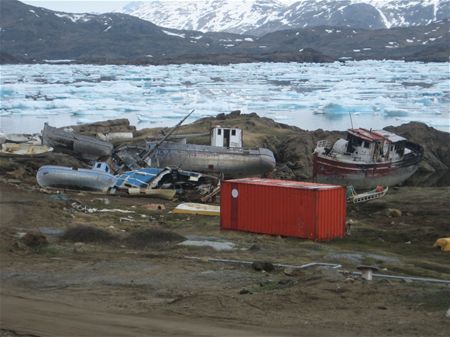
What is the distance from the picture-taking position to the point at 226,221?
54.1 ft

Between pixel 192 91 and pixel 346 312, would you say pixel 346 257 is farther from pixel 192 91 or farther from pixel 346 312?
pixel 192 91

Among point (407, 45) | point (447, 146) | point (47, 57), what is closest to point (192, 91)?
point (447, 146)

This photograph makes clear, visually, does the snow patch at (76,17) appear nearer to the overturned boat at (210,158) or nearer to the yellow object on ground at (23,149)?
the yellow object on ground at (23,149)

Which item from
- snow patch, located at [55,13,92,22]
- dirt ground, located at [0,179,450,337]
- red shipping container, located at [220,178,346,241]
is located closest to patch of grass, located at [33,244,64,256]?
dirt ground, located at [0,179,450,337]

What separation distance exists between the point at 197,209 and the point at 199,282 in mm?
8029

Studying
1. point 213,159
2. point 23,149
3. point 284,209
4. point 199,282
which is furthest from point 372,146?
point 199,282

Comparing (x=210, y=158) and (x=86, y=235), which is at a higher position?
(x=210, y=158)

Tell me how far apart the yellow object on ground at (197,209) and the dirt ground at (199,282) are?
0.42 m

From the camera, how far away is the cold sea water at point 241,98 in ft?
151

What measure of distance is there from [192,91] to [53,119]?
19142 millimetres

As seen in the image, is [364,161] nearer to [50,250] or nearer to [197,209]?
[197,209]

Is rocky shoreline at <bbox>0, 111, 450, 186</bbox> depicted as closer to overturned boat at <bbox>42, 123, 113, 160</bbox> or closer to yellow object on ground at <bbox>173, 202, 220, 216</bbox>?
overturned boat at <bbox>42, 123, 113, 160</bbox>

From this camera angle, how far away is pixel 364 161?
26.3 meters

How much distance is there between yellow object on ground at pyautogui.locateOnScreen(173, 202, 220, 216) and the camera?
18909 millimetres
